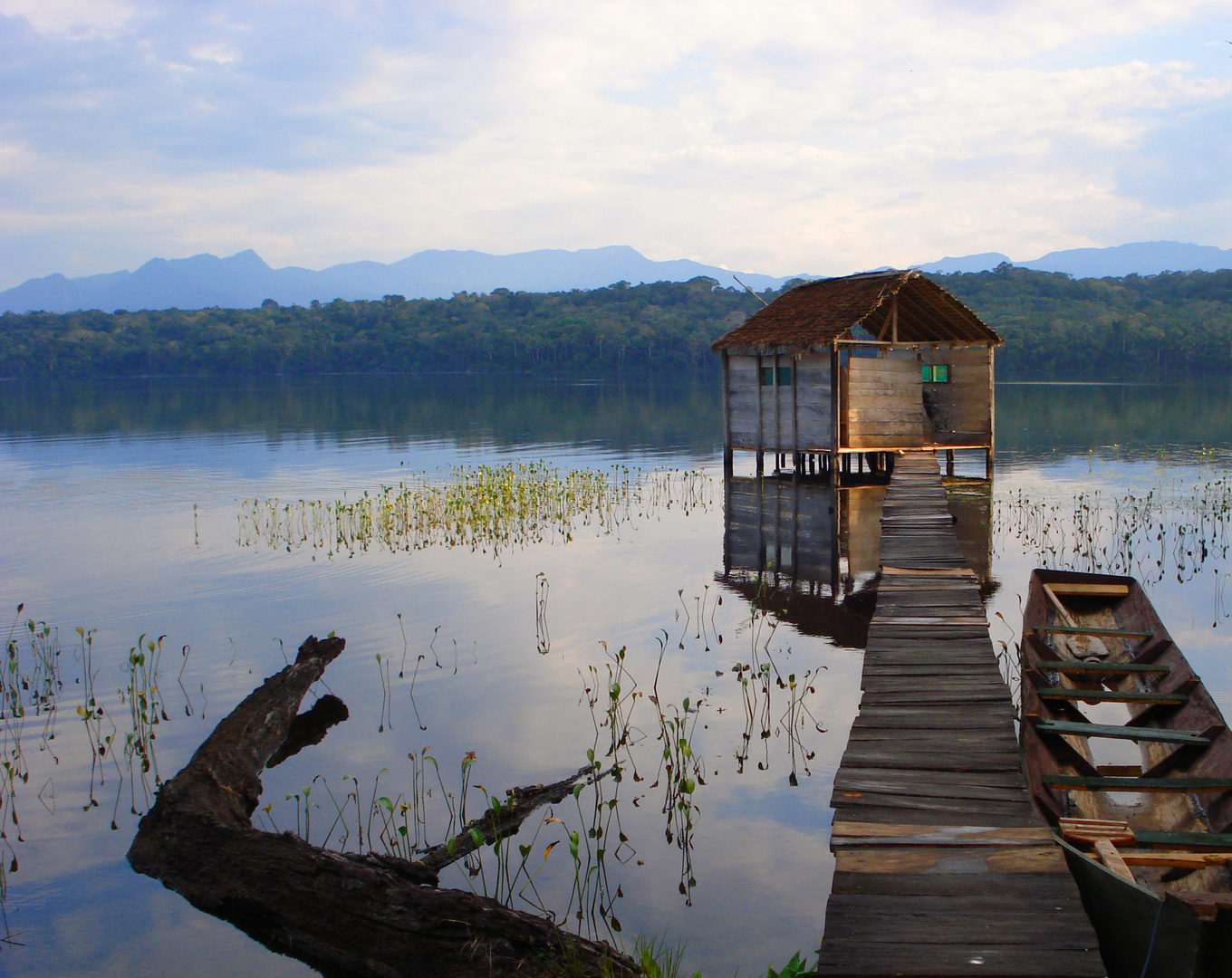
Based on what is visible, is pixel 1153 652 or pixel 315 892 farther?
pixel 1153 652

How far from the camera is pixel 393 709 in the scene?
31.8 ft

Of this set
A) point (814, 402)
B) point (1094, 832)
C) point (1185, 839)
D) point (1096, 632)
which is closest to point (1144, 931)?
point (1094, 832)

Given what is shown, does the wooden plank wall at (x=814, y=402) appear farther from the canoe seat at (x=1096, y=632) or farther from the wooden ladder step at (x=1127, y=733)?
the wooden ladder step at (x=1127, y=733)

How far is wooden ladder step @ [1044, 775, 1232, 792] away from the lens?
17.5 feet

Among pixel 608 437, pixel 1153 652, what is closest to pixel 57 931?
pixel 1153 652

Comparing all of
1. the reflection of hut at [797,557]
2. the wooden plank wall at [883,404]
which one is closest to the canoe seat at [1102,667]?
the reflection of hut at [797,557]

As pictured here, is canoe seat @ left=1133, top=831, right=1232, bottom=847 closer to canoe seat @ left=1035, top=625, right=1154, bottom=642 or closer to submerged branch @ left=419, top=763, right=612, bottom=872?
canoe seat @ left=1035, top=625, right=1154, bottom=642

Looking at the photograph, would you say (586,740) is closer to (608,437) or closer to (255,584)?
(255,584)

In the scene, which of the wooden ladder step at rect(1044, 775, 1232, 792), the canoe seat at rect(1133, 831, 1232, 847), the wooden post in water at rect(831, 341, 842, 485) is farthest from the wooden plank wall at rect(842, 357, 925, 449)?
the canoe seat at rect(1133, 831, 1232, 847)

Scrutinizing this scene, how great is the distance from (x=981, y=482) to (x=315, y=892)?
22.2m

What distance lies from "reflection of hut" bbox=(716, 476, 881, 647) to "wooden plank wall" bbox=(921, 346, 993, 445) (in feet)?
12.4

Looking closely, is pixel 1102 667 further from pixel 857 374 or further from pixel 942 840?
pixel 857 374

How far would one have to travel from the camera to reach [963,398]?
2420 centimetres

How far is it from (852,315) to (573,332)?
87.9 meters
